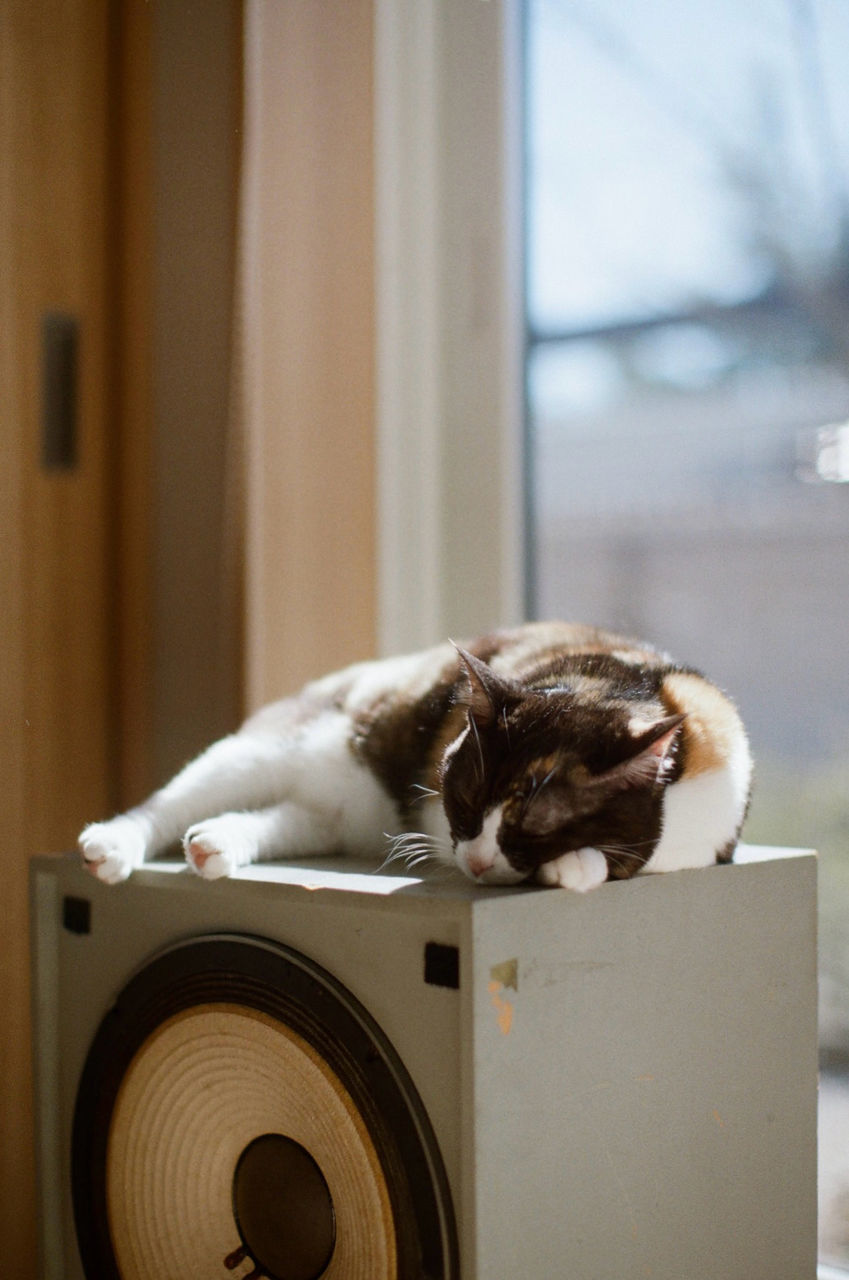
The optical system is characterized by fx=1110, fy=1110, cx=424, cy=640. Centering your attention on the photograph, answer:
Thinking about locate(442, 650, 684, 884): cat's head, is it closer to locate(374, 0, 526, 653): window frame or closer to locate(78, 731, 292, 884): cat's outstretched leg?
locate(78, 731, 292, 884): cat's outstretched leg

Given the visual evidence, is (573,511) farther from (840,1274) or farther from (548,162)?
(840,1274)

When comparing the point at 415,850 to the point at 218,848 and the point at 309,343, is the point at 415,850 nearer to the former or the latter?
the point at 218,848

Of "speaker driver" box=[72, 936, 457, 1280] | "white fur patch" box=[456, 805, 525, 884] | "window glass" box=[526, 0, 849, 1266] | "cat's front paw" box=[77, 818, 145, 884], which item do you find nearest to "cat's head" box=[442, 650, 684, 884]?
"white fur patch" box=[456, 805, 525, 884]

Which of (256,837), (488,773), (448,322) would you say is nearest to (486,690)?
(488,773)

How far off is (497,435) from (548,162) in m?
0.41

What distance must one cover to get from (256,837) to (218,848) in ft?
0.32

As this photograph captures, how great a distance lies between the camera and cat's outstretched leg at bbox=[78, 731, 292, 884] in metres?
1.13

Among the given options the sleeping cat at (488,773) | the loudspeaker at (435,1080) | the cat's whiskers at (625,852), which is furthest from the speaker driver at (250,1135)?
the cat's whiskers at (625,852)

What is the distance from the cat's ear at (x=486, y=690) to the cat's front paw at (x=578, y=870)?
0.15 m

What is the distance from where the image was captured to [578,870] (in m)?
0.82

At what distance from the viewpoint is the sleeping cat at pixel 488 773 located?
872mm

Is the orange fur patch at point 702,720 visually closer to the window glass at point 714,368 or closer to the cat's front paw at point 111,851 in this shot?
the window glass at point 714,368

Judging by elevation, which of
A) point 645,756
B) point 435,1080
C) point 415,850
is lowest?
point 435,1080

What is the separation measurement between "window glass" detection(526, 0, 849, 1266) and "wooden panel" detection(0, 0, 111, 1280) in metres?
0.64
